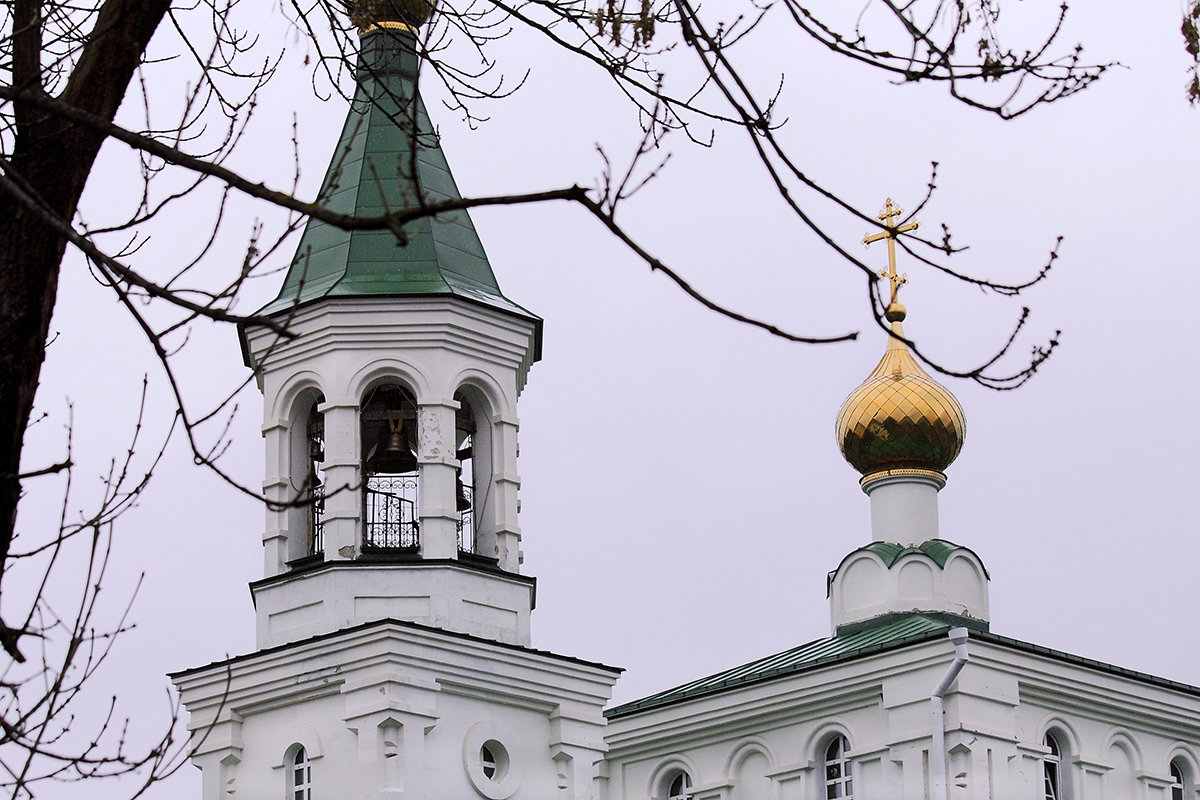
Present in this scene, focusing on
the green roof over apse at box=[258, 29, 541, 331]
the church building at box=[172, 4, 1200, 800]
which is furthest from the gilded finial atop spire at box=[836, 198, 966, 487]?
the green roof over apse at box=[258, 29, 541, 331]

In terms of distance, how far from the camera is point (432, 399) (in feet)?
48.7

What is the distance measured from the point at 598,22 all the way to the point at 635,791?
37.3 feet

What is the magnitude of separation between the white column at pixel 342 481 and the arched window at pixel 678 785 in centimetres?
395

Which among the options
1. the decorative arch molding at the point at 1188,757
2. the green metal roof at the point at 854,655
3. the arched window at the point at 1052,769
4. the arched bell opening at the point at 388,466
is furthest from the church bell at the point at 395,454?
the decorative arch molding at the point at 1188,757

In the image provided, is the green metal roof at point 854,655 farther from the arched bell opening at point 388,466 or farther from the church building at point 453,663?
the arched bell opening at point 388,466

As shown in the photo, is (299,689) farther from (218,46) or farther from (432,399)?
(218,46)

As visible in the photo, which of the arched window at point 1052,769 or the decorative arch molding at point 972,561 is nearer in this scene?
the arched window at point 1052,769

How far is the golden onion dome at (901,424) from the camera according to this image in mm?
18266

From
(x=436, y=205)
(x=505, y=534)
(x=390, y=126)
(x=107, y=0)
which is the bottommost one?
(x=436, y=205)

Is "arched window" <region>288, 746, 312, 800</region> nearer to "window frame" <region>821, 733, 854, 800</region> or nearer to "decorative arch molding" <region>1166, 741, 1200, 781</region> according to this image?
"window frame" <region>821, 733, 854, 800</region>

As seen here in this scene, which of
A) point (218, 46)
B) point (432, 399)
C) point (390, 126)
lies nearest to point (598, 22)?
point (218, 46)

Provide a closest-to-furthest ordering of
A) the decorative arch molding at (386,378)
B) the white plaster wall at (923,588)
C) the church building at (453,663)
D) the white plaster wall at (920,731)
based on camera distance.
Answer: the church building at (453,663) → the decorative arch molding at (386,378) → the white plaster wall at (920,731) → the white plaster wall at (923,588)

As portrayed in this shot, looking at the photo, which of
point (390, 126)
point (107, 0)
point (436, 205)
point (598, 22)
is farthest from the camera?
point (390, 126)

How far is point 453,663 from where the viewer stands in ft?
46.9
